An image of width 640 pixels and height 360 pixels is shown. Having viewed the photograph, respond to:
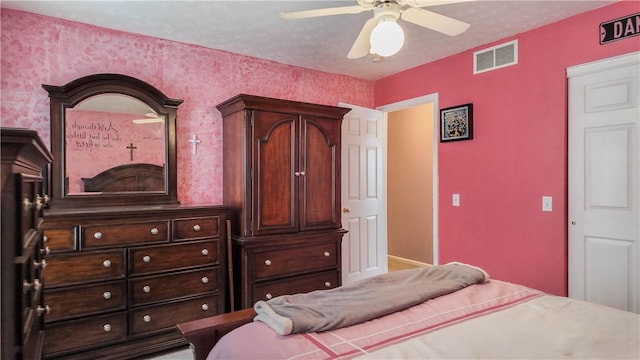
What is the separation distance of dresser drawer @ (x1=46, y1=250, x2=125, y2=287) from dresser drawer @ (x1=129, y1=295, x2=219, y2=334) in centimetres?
32

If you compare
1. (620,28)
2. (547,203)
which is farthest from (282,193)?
(620,28)

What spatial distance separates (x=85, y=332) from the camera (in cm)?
236

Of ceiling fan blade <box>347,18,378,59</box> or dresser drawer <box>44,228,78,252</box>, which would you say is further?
dresser drawer <box>44,228,78,252</box>

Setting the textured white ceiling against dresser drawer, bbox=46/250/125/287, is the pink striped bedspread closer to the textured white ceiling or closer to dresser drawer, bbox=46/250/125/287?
dresser drawer, bbox=46/250/125/287

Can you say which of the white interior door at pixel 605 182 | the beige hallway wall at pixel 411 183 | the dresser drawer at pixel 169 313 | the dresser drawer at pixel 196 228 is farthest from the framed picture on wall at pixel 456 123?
the dresser drawer at pixel 169 313

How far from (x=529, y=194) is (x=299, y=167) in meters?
1.90

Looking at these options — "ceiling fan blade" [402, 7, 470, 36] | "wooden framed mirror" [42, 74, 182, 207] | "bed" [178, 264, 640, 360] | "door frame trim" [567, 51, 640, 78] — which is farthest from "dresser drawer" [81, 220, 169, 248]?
"door frame trim" [567, 51, 640, 78]

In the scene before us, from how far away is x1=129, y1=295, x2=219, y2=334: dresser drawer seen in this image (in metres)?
2.52

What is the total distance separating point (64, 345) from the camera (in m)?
2.29

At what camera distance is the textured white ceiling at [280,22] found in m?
2.47

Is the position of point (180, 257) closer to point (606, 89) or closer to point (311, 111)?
point (311, 111)

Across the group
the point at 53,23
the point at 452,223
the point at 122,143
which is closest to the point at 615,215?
the point at 452,223

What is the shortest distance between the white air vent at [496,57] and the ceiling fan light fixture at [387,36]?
5.85 ft

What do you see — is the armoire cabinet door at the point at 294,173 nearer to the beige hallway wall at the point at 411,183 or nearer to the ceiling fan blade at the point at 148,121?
the ceiling fan blade at the point at 148,121
